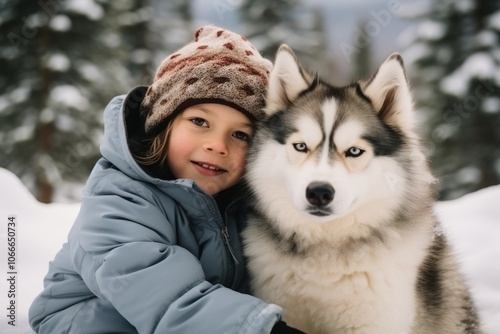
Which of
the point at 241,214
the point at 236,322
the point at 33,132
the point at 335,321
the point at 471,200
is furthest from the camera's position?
the point at 33,132

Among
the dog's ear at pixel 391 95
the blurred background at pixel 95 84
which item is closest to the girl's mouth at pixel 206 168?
the dog's ear at pixel 391 95

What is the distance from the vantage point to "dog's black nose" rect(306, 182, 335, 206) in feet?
6.91

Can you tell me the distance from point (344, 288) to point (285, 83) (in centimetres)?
107

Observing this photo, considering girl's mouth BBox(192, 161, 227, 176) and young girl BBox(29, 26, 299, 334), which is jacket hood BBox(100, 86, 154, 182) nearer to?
young girl BBox(29, 26, 299, 334)

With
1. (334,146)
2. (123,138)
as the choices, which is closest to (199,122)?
(123,138)

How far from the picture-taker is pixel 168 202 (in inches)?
98.2

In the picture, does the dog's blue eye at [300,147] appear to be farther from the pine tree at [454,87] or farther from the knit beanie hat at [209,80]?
the pine tree at [454,87]

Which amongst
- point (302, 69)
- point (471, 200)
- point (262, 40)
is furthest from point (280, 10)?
point (302, 69)

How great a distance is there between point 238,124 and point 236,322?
42.5 inches

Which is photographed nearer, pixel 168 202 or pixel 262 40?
pixel 168 202

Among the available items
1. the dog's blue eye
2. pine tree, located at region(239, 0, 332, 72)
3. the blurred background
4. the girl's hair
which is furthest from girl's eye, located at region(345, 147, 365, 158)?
pine tree, located at region(239, 0, 332, 72)

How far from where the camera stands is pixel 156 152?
262 centimetres

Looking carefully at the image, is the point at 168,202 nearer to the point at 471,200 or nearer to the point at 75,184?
the point at 471,200

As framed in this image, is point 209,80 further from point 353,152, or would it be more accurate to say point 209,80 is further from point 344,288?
point 344,288
